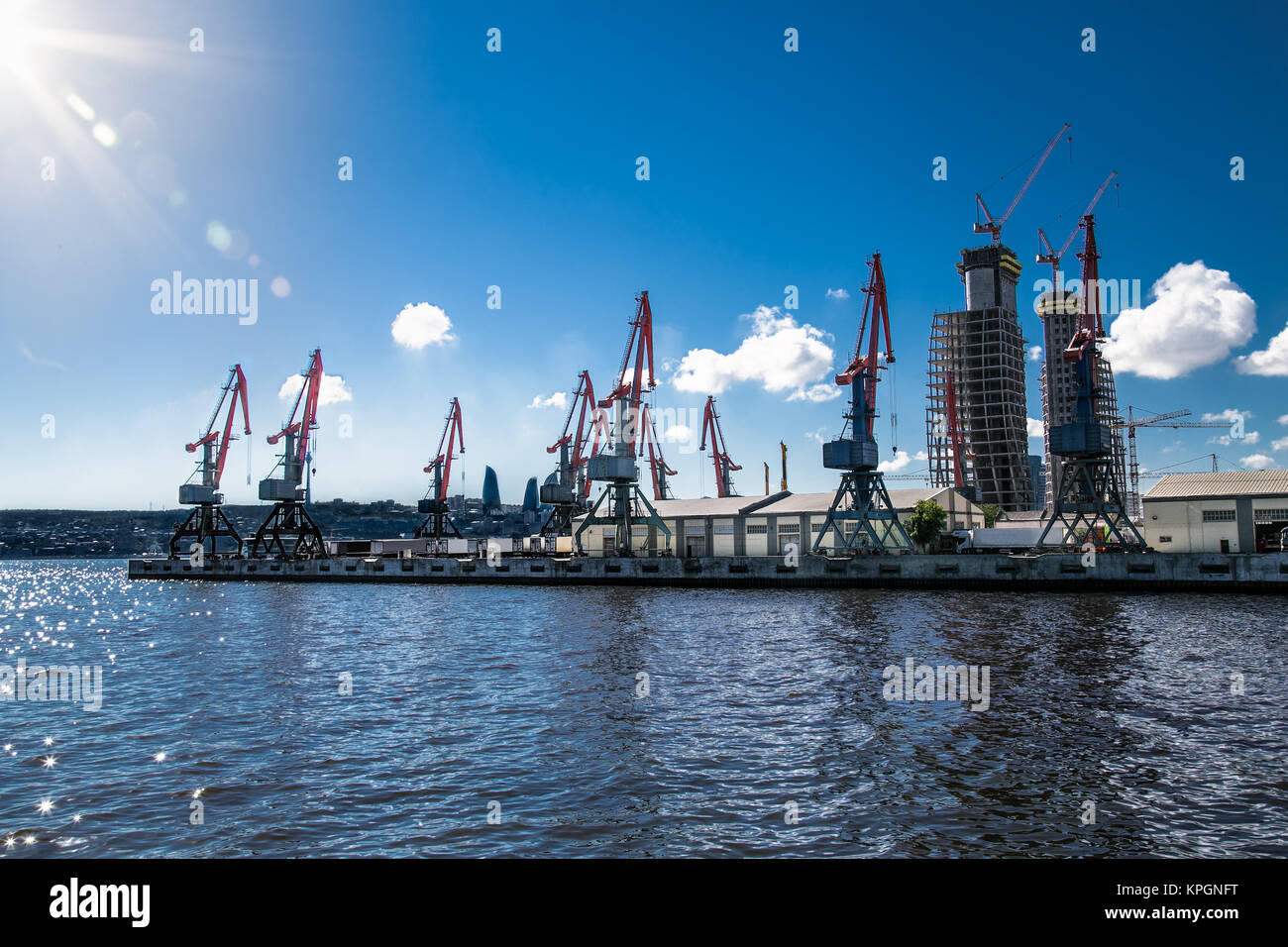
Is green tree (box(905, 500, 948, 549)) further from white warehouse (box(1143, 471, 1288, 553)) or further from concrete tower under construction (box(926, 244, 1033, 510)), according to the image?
concrete tower under construction (box(926, 244, 1033, 510))

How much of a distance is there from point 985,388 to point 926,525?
116 meters

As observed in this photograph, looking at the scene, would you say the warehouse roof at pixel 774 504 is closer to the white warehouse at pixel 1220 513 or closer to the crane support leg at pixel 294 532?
the white warehouse at pixel 1220 513

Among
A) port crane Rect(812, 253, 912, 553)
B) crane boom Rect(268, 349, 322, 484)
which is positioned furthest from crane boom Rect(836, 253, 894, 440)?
crane boom Rect(268, 349, 322, 484)

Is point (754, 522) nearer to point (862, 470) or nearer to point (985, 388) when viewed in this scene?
point (862, 470)

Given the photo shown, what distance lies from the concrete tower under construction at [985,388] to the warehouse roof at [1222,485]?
113589mm

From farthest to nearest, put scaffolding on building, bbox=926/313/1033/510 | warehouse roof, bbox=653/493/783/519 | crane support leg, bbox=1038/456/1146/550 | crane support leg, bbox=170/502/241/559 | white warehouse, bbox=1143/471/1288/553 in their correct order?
1. scaffolding on building, bbox=926/313/1033/510
2. crane support leg, bbox=170/502/241/559
3. warehouse roof, bbox=653/493/783/519
4. crane support leg, bbox=1038/456/1146/550
5. white warehouse, bbox=1143/471/1288/553

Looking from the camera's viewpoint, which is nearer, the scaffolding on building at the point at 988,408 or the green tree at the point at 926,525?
the green tree at the point at 926,525

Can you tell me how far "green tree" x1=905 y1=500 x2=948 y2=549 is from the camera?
84.6 m

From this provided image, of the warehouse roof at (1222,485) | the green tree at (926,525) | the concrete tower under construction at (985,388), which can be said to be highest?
the concrete tower under construction at (985,388)

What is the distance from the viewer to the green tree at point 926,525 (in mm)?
84562

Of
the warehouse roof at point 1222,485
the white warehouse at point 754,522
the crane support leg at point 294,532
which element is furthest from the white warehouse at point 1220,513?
the crane support leg at point 294,532

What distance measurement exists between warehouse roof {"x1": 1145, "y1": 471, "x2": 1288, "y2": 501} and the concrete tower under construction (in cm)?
11359
